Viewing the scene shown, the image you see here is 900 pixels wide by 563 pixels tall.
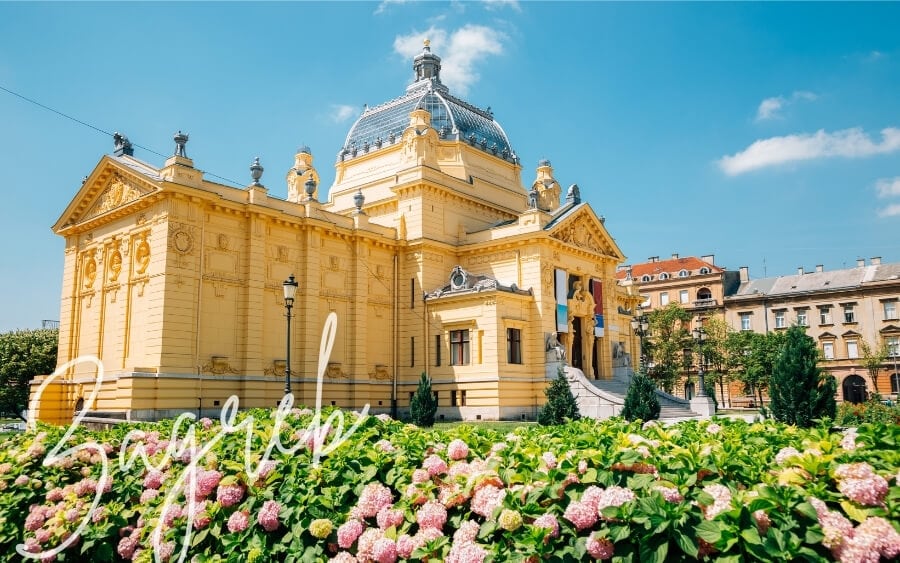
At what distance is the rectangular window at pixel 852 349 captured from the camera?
65625 mm

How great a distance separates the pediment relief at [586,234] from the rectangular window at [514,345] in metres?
6.02

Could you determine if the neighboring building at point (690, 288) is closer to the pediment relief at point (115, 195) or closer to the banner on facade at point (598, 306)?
the banner on facade at point (598, 306)

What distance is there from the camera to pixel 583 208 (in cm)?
4112

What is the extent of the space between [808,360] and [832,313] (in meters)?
52.5

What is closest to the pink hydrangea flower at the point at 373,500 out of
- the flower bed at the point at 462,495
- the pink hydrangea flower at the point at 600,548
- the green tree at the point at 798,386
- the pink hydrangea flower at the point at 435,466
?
the flower bed at the point at 462,495

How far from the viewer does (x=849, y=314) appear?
66.8 m

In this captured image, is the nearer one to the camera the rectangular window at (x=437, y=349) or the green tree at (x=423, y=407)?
the green tree at (x=423, y=407)

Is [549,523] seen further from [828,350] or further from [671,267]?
[671,267]

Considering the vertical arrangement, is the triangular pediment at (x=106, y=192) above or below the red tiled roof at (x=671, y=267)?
below

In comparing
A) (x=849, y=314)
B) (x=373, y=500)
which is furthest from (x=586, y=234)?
(x=849, y=314)

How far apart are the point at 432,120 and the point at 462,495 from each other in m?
41.3

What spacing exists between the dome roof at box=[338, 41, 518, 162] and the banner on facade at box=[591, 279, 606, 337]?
1133 cm

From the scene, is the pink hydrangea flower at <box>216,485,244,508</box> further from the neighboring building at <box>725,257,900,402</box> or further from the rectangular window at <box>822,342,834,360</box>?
the rectangular window at <box>822,342,834,360</box>

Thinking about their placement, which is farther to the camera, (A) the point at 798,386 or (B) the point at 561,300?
(B) the point at 561,300
